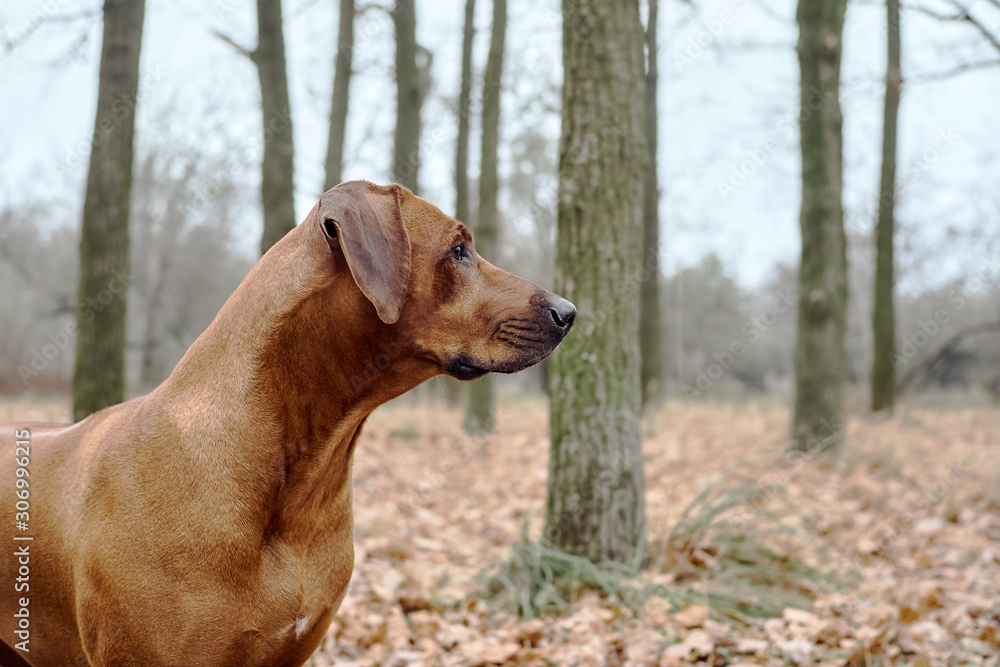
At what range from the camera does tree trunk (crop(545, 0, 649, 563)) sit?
13.5ft

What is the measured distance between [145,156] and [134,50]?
1733cm

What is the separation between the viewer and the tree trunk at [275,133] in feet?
26.3

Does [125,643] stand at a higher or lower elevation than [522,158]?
lower

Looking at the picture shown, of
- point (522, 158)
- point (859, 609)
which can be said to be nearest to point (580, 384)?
point (859, 609)

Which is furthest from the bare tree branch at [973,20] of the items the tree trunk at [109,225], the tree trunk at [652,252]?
the tree trunk at [109,225]

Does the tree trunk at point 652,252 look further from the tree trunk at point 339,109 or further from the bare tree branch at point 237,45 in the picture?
the bare tree branch at point 237,45

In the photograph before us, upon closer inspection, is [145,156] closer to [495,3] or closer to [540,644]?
[495,3]

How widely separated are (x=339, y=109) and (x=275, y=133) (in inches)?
145

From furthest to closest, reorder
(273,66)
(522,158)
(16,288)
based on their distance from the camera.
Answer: (16,288) < (522,158) < (273,66)

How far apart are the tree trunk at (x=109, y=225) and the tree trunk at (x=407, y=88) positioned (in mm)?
5763

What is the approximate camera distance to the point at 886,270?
38.1 ft

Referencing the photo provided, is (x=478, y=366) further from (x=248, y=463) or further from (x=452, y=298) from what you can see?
(x=248, y=463)

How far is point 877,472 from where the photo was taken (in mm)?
7039

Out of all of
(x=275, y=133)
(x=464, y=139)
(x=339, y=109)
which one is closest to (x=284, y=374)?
(x=275, y=133)
